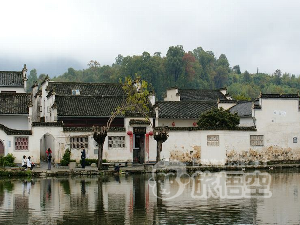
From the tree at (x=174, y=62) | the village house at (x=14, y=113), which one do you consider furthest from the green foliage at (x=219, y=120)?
the tree at (x=174, y=62)

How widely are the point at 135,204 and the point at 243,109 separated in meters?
30.8

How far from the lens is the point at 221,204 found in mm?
26438

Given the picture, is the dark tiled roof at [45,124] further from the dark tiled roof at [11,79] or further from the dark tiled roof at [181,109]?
the dark tiled roof at [11,79]

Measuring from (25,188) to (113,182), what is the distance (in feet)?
19.3

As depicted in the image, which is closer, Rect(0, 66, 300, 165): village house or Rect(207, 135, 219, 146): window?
Rect(0, 66, 300, 165): village house

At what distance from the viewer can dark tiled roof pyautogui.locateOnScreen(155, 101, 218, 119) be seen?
59.3m

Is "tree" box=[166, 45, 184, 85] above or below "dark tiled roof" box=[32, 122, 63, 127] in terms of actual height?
above

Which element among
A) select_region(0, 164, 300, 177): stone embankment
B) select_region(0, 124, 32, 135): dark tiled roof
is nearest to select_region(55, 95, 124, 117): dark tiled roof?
select_region(0, 124, 32, 135): dark tiled roof

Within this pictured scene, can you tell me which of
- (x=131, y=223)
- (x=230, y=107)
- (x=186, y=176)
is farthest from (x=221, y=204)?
(x=230, y=107)

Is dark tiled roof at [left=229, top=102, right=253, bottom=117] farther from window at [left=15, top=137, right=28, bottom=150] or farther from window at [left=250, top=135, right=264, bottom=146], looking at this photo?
window at [left=15, top=137, right=28, bottom=150]

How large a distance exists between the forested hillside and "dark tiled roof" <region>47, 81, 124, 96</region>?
36.8 metres

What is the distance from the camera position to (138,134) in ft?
160

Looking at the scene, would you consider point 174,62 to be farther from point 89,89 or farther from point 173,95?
point 89,89

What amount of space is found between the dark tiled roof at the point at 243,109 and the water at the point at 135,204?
1811 centimetres
